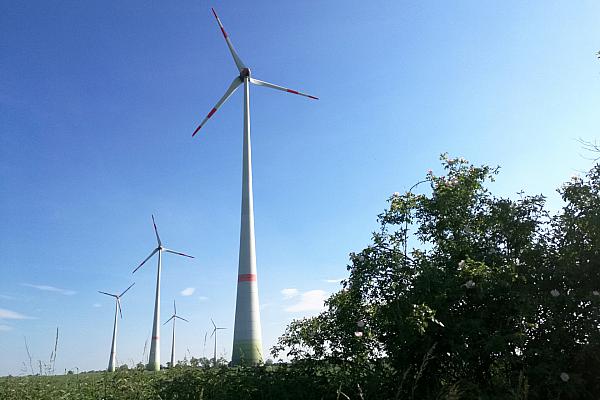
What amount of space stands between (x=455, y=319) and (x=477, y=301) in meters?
0.86

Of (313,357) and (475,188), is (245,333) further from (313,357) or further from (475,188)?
(475,188)

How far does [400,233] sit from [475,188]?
8.53ft

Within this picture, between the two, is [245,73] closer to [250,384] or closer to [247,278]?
[247,278]

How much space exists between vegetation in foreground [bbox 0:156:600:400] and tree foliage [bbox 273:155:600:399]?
30 millimetres

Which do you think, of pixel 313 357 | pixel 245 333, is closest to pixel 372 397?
pixel 313 357

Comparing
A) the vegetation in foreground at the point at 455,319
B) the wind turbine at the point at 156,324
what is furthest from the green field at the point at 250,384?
the wind turbine at the point at 156,324

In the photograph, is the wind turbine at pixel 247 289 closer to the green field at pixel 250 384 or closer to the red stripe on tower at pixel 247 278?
the red stripe on tower at pixel 247 278

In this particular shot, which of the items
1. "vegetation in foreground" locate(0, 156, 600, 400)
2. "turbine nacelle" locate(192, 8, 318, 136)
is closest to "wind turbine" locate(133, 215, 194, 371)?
"turbine nacelle" locate(192, 8, 318, 136)

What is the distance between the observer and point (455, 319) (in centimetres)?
1139

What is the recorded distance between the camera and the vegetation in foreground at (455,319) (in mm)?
10305

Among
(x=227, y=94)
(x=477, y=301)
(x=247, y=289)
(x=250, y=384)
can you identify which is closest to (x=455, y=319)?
(x=477, y=301)

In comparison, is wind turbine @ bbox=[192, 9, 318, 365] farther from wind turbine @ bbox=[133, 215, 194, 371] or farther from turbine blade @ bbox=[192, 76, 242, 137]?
wind turbine @ bbox=[133, 215, 194, 371]

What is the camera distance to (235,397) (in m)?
11.9

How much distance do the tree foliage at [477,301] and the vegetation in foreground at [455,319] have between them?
0.03 m
